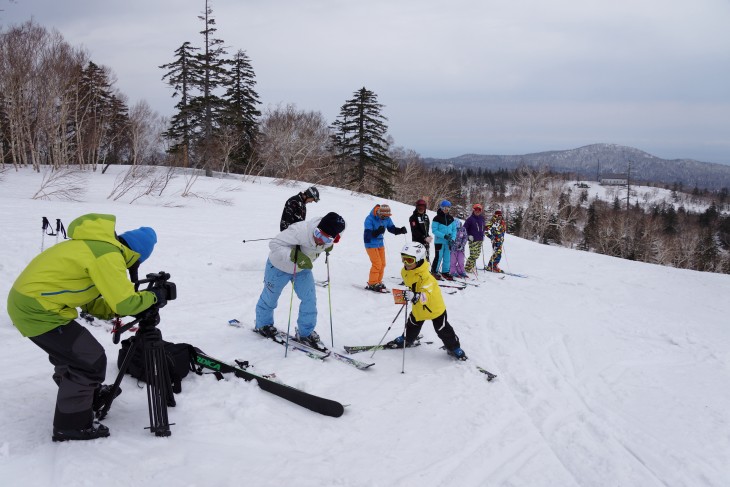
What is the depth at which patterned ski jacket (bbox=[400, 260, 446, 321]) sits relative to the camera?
5457mm

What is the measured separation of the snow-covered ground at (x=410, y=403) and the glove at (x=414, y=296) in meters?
0.88

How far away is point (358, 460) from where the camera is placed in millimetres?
3520

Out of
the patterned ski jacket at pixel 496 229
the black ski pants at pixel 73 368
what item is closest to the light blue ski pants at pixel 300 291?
the black ski pants at pixel 73 368

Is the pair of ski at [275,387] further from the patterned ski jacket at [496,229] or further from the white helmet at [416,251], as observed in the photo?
the patterned ski jacket at [496,229]

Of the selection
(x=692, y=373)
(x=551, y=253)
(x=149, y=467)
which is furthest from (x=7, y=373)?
(x=551, y=253)

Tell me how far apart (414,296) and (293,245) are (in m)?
1.76

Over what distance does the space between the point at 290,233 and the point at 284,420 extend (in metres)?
2.39

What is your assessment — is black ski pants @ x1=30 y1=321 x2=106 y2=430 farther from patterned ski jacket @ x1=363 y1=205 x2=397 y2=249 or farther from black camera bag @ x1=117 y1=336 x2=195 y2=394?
patterned ski jacket @ x1=363 y1=205 x2=397 y2=249

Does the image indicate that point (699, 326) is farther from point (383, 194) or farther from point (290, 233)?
point (383, 194)

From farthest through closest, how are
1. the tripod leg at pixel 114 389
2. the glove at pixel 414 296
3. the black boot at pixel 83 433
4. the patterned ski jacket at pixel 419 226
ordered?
the patterned ski jacket at pixel 419 226, the glove at pixel 414 296, the tripod leg at pixel 114 389, the black boot at pixel 83 433

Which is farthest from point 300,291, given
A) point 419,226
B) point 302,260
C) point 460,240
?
point 460,240

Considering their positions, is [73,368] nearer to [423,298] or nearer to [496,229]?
[423,298]

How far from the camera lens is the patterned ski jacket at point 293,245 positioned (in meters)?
5.36

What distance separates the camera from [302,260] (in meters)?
5.36
